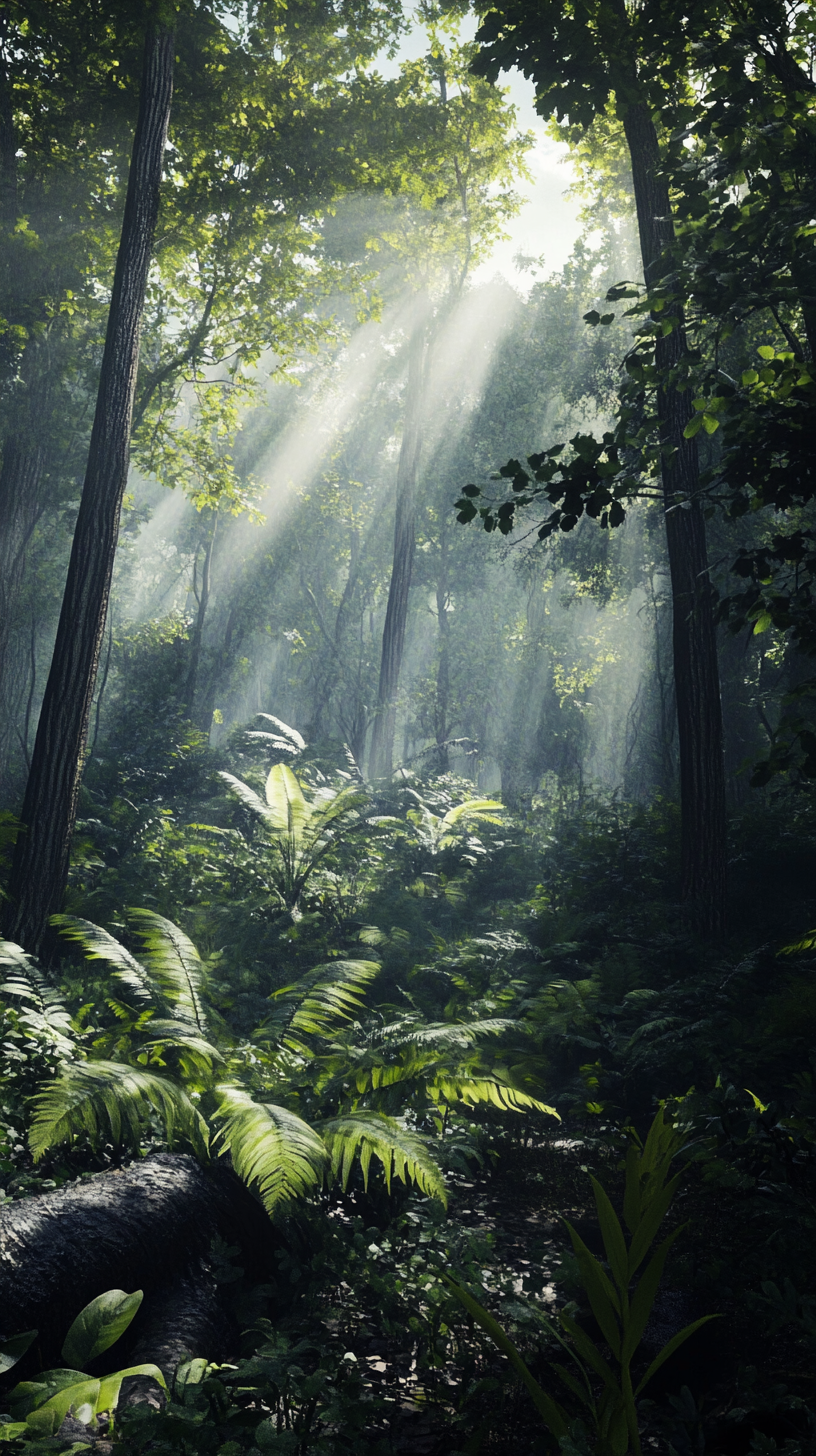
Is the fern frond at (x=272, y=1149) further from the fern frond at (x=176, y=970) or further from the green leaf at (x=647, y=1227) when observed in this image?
the green leaf at (x=647, y=1227)

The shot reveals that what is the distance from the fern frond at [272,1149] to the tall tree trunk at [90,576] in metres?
3.31

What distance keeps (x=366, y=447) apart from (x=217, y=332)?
21.9 meters

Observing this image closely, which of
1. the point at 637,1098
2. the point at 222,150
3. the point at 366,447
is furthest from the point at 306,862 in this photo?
the point at 366,447

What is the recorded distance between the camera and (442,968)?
19.8 ft

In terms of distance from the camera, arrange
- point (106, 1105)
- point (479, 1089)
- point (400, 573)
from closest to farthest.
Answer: point (106, 1105)
point (479, 1089)
point (400, 573)

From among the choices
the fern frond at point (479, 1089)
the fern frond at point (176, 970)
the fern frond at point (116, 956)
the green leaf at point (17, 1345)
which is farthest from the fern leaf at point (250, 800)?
the green leaf at point (17, 1345)

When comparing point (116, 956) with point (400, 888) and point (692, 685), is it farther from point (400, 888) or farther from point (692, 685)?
point (692, 685)

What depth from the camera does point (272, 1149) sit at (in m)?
2.67

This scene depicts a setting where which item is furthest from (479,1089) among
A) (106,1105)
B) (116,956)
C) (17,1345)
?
(116,956)

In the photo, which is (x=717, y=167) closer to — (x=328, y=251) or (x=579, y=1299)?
(x=579, y=1299)

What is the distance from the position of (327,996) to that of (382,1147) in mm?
1525

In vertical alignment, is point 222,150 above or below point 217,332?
above

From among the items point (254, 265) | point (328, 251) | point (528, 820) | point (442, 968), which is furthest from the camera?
point (328, 251)

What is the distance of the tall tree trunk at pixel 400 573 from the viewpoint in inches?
603
